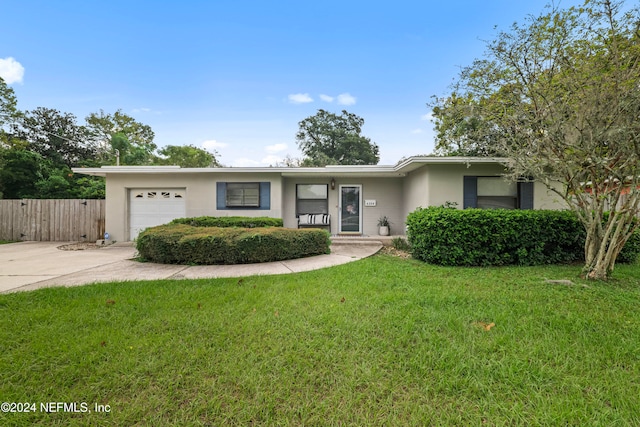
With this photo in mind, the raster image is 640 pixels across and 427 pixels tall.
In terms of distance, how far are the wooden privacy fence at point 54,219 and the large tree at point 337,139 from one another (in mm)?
19307

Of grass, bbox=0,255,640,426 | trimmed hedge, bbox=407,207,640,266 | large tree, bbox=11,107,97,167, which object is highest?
large tree, bbox=11,107,97,167

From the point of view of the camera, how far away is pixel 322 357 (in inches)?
84.9

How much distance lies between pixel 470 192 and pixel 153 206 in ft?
35.1

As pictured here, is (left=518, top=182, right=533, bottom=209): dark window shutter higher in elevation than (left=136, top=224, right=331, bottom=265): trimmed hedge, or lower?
higher

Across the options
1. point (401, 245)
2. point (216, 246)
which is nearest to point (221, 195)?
point (216, 246)

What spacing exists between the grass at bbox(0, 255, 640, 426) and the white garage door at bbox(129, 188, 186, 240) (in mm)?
6393

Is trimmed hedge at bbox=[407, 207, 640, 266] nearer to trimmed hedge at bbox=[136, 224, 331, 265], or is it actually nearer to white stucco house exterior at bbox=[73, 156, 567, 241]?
white stucco house exterior at bbox=[73, 156, 567, 241]

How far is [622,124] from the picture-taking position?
389cm

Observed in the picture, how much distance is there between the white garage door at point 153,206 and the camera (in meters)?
9.81

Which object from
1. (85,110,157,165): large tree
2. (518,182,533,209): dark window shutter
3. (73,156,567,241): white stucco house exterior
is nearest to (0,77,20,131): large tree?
(85,110,157,165): large tree

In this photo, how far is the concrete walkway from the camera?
14.6 ft

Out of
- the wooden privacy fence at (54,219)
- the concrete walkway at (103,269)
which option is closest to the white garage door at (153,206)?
the wooden privacy fence at (54,219)

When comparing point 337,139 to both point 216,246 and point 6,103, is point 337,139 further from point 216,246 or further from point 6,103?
point 216,246

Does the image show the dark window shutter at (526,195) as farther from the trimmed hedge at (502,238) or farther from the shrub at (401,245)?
the shrub at (401,245)
